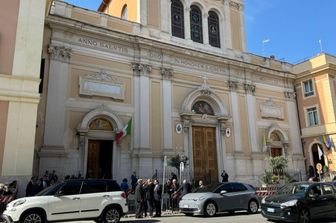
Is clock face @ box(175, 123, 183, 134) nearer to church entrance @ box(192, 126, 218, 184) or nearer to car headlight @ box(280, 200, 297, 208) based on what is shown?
church entrance @ box(192, 126, 218, 184)

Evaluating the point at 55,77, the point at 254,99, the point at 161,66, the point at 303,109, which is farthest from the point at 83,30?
the point at 303,109

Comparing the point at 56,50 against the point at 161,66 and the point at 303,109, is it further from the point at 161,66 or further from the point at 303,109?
the point at 303,109

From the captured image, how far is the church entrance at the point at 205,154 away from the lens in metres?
20.0

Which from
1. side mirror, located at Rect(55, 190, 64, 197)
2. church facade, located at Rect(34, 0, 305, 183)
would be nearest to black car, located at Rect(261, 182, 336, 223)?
side mirror, located at Rect(55, 190, 64, 197)

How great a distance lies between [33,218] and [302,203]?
7.91m

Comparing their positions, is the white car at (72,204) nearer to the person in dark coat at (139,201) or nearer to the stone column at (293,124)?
the person in dark coat at (139,201)

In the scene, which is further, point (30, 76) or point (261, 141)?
point (261, 141)

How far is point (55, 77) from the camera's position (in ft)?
54.2

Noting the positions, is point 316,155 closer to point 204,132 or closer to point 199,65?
point 204,132

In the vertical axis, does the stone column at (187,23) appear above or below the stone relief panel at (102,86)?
above

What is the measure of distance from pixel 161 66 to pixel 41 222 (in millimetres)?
13150

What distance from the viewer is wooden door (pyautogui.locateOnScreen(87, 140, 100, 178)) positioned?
55.3 ft

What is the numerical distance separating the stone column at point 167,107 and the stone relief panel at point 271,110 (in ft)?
26.9

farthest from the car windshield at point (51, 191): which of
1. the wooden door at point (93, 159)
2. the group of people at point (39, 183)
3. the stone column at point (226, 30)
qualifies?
the stone column at point (226, 30)
